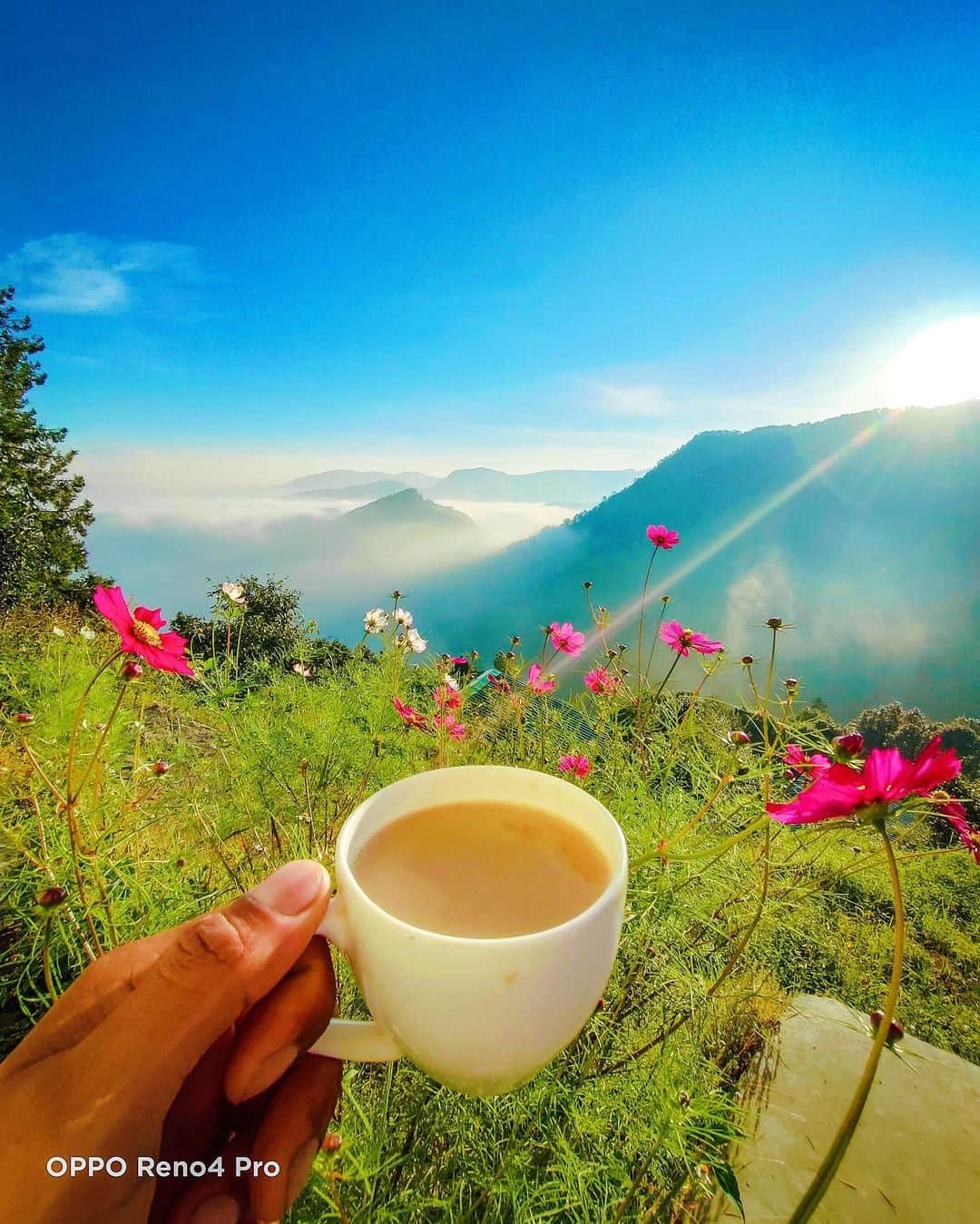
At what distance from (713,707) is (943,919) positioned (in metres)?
2.69

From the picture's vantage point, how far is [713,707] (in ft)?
5.60

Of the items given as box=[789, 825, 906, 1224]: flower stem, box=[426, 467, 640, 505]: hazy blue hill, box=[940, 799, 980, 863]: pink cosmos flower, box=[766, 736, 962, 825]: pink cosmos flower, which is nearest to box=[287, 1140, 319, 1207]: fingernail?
box=[789, 825, 906, 1224]: flower stem

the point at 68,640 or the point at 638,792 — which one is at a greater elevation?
the point at 68,640

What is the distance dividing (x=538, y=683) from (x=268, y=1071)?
45.5 inches

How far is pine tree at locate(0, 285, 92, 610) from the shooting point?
1395 cm

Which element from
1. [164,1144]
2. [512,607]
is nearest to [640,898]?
[164,1144]

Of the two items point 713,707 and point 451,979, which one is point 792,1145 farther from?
point 451,979

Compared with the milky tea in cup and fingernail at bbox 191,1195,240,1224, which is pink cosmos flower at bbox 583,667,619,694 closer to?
the milky tea in cup

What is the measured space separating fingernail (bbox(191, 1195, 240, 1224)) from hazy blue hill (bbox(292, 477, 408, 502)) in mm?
109493

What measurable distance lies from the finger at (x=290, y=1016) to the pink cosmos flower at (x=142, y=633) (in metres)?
0.48

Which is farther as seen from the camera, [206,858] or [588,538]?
[588,538]

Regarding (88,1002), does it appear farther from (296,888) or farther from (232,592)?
(232,592)

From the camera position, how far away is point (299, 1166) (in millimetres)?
556

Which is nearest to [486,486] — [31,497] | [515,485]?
[515,485]
